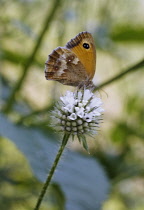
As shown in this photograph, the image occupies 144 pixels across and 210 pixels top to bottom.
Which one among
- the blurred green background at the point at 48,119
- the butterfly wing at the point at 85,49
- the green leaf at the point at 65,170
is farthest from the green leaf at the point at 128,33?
the butterfly wing at the point at 85,49

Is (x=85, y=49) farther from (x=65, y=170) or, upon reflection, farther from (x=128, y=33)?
(x=128, y=33)

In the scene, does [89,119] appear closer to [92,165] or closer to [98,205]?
[98,205]

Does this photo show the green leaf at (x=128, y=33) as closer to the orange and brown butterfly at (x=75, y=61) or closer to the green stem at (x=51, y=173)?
the orange and brown butterfly at (x=75, y=61)

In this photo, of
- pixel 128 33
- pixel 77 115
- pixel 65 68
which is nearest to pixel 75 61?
pixel 65 68

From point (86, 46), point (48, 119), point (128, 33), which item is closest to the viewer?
point (86, 46)

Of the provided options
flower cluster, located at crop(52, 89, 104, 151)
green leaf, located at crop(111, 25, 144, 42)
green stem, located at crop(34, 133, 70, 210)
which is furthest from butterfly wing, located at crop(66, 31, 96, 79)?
green leaf, located at crop(111, 25, 144, 42)
